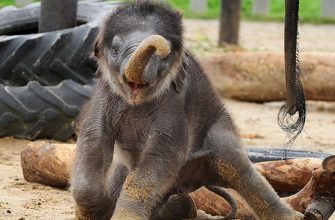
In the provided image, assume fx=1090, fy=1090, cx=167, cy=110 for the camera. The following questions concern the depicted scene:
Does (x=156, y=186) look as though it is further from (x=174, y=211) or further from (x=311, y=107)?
(x=311, y=107)

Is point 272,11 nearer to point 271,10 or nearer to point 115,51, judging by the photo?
point 271,10

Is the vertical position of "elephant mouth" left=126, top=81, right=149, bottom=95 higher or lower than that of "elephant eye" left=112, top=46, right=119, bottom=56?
lower

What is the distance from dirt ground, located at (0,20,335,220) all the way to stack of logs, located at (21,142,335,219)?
0.13 meters

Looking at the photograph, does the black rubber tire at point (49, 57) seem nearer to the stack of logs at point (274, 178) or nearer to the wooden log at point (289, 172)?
the stack of logs at point (274, 178)

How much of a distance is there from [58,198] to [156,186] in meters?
1.38

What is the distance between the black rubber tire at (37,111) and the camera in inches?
312

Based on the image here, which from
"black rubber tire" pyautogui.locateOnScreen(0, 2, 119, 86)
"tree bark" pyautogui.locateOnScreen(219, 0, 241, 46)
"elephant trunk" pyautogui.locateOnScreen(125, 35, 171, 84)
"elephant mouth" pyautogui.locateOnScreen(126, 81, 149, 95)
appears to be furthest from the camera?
"tree bark" pyautogui.locateOnScreen(219, 0, 241, 46)

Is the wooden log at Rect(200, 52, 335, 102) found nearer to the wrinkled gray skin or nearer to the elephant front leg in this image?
the wrinkled gray skin

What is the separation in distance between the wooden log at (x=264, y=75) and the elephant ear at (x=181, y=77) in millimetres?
5191

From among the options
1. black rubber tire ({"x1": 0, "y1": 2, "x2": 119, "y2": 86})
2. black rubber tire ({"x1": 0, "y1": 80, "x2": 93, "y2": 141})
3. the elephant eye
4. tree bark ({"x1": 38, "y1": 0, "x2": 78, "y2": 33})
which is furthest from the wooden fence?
the elephant eye

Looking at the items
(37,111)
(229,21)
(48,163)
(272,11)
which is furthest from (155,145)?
(272,11)

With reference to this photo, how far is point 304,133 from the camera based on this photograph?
894 cm

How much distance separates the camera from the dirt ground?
230 inches

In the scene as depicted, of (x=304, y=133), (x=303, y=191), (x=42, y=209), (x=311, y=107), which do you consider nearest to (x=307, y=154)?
(x=303, y=191)
